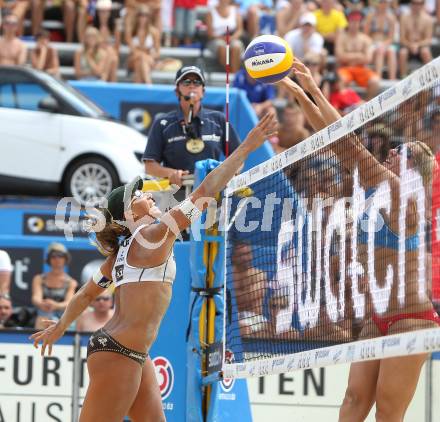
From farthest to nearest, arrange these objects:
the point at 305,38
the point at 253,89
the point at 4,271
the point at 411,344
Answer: the point at 305,38 → the point at 253,89 → the point at 4,271 → the point at 411,344

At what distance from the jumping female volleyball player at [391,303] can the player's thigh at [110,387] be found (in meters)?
1.25

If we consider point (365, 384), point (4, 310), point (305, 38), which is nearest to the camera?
point (365, 384)

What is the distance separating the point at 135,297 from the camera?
21.8 ft

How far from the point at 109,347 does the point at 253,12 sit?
11.7 m

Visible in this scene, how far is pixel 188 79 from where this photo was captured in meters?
9.32

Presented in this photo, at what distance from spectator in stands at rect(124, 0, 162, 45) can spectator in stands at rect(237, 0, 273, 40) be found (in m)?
1.40

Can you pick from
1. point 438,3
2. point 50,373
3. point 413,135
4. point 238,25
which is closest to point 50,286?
point 50,373

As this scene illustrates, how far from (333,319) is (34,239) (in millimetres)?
5753

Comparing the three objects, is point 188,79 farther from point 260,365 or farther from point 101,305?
point 260,365

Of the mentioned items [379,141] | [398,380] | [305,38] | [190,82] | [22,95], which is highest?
[305,38]

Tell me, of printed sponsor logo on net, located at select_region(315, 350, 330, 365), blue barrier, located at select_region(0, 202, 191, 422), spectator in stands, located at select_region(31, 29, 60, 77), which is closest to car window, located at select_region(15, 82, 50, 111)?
blue barrier, located at select_region(0, 202, 191, 422)

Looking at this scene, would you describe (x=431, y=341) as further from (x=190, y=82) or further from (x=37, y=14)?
(x=37, y=14)

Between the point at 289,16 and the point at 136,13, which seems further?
the point at 289,16

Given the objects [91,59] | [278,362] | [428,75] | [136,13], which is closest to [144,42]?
[136,13]
